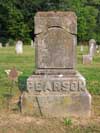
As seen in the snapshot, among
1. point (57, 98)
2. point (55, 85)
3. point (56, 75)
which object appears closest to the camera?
point (57, 98)

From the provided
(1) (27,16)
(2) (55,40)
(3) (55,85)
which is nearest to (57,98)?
(3) (55,85)

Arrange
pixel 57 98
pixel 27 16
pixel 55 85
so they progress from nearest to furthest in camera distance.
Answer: pixel 57 98 → pixel 55 85 → pixel 27 16

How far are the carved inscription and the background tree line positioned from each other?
51.2 m

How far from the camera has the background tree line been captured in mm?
60219

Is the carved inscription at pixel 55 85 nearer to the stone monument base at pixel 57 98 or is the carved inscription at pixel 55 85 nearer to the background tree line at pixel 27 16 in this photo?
the stone monument base at pixel 57 98

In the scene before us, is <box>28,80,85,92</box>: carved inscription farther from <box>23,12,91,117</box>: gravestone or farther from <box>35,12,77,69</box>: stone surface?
<box>35,12,77,69</box>: stone surface

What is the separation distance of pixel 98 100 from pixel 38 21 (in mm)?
2623

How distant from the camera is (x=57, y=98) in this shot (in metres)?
8.20

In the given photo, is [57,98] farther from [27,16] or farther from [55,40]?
[27,16]

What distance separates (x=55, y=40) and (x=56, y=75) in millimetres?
639

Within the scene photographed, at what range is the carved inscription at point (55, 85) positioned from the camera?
8359mm

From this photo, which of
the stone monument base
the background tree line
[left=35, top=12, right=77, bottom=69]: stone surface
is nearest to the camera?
the stone monument base

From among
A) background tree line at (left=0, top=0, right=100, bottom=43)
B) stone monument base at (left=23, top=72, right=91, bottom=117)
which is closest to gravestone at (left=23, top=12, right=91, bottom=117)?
stone monument base at (left=23, top=72, right=91, bottom=117)

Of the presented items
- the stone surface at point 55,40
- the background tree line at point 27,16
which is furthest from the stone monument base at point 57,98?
the background tree line at point 27,16
